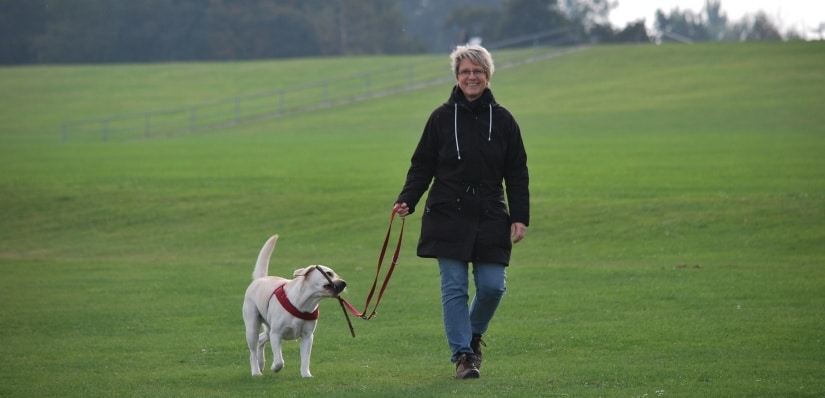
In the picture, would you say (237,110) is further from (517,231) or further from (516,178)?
(517,231)

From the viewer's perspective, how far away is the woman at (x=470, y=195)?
9.23 metres

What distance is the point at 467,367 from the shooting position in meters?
9.36

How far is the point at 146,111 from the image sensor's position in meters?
72.5

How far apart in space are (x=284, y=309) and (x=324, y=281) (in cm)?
45

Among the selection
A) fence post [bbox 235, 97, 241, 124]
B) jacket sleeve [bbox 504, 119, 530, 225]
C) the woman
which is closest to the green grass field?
the woman

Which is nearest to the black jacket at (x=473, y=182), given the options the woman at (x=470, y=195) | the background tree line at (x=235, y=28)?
the woman at (x=470, y=195)

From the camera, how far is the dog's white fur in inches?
374

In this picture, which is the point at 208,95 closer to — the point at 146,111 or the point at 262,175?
the point at 146,111

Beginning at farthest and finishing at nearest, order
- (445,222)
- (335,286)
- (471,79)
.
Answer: (335,286) → (445,222) → (471,79)

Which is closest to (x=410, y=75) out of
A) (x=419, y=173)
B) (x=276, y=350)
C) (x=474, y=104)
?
(x=276, y=350)

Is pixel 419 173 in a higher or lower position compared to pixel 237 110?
higher

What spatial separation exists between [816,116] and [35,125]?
41373 mm

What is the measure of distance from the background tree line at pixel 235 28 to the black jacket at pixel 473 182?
89652mm

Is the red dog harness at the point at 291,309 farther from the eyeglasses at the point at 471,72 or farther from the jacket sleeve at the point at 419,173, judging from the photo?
the eyeglasses at the point at 471,72
